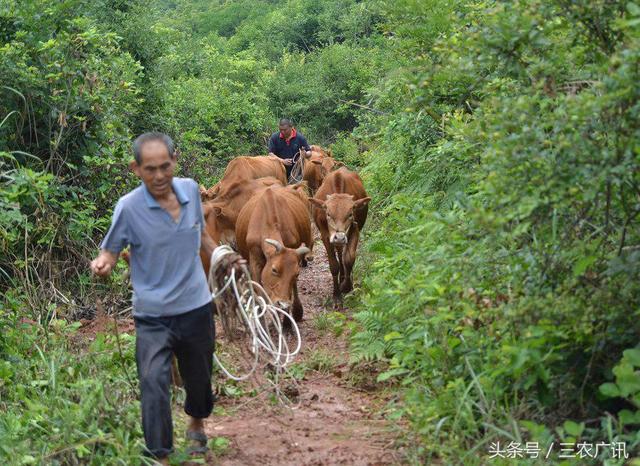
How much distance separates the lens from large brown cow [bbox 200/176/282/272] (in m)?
11.2

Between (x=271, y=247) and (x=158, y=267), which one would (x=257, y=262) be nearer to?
(x=271, y=247)

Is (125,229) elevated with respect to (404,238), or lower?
elevated

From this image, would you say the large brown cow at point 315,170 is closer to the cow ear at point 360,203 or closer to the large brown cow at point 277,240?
the cow ear at point 360,203

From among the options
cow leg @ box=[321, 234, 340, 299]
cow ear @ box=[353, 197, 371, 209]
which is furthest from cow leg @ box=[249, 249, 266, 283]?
cow ear @ box=[353, 197, 371, 209]

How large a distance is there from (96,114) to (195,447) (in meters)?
5.13

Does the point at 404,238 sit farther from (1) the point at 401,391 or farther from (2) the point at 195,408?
(2) the point at 195,408

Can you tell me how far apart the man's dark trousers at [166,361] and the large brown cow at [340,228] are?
5167 millimetres

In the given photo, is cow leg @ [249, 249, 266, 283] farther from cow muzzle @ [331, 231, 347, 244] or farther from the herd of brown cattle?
cow muzzle @ [331, 231, 347, 244]

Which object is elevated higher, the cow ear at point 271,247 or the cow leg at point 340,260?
the cow ear at point 271,247

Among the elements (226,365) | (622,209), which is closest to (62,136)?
(226,365)

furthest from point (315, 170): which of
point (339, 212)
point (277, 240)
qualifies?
point (277, 240)

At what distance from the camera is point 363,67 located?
2348 centimetres

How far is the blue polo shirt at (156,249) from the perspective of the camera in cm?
539

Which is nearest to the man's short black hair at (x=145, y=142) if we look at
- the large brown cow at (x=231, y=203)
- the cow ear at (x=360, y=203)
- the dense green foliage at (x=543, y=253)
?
the dense green foliage at (x=543, y=253)
